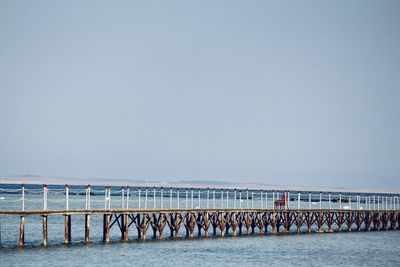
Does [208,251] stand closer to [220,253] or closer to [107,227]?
[220,253]

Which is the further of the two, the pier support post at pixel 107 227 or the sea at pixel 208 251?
the pier support post at pixel 107 227

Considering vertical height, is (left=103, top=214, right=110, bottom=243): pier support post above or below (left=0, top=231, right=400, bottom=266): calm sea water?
above

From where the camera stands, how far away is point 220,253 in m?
64.2

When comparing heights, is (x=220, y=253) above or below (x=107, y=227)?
below

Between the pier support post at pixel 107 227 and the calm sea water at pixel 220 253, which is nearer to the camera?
the calm sea water at pixel 220 253

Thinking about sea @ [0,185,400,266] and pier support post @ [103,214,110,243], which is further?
pier support post @ [103,214,110,243]

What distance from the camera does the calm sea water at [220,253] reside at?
57.6m

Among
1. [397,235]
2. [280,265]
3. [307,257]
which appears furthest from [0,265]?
[397,235]

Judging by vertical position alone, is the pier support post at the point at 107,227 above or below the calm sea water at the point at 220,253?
above

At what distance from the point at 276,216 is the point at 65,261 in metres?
31.2

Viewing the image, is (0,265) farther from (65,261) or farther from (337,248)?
(337,248)

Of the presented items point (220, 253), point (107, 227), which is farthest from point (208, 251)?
point (107, 227)

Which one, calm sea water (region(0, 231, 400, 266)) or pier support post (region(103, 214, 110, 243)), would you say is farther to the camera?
pier support post (region(103, 214, 110, 243))

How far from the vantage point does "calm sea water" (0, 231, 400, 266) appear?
57.6 m
